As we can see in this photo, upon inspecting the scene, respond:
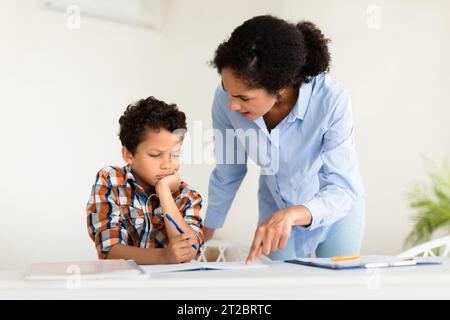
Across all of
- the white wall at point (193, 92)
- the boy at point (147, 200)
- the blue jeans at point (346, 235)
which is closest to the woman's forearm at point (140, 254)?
the boy at point (147, 200)

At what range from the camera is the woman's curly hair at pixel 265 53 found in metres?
1.52

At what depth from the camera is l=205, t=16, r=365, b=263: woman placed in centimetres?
152

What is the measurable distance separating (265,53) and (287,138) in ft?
1.10

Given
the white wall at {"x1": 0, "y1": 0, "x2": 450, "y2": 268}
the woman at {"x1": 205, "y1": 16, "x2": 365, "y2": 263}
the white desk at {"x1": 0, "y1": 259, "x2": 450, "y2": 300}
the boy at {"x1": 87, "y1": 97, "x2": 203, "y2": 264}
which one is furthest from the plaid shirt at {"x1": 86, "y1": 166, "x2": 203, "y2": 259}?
the white wall at {"x1": 0, "y1": 0, "x2": 450, "y2": 268}

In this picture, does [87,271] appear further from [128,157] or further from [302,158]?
[302,158]

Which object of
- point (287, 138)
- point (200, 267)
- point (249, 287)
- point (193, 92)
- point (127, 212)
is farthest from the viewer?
point (193, 92)

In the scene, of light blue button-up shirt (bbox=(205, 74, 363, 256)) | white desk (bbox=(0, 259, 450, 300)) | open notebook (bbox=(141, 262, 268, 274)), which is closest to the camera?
white desk (bbox=(0, 259, 450, 300))

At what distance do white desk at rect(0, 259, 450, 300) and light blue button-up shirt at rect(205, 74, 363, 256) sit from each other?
0.38 m

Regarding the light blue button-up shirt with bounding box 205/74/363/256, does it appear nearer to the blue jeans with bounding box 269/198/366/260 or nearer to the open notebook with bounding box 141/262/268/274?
the blue jeans with bounding box 269/198/366/260

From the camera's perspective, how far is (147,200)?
1698 millimetres

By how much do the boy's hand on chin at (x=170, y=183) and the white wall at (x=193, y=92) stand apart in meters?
1.52

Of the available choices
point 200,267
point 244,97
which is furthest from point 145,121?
point 200,267
